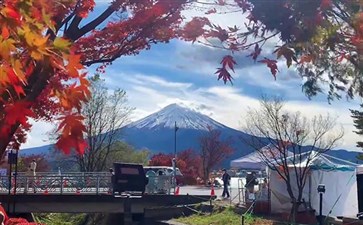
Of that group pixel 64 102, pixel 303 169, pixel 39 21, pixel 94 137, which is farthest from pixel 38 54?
pixel 94 137

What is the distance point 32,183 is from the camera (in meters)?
26.6

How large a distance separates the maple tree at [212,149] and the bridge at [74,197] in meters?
26.1

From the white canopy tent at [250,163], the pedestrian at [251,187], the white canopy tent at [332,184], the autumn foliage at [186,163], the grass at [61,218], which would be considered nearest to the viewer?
the white canopy tent at [332,184]

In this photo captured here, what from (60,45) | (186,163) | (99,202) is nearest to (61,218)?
(99,202)

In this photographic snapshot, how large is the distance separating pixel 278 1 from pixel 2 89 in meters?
2.33

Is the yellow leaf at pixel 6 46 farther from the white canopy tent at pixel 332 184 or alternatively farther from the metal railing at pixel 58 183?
the metal railing at pixel 58 183

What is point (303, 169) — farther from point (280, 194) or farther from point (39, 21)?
point (39, 21)

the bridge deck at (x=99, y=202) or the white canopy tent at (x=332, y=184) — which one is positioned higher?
the white canopy tent at (x=332, y=184)

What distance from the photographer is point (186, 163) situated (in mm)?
51469

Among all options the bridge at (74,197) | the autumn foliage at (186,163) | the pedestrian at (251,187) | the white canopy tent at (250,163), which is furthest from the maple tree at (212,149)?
the pedestrian at (251,187)

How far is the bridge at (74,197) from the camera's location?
2606 centimetres

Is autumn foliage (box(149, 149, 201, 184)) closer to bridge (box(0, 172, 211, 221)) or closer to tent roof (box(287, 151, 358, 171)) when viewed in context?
bridge (box(0, 172, 211, 221))

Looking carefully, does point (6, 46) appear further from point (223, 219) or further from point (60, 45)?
point (223, 219)

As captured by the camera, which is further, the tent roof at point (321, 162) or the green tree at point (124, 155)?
the green tree at point (124, 155)
